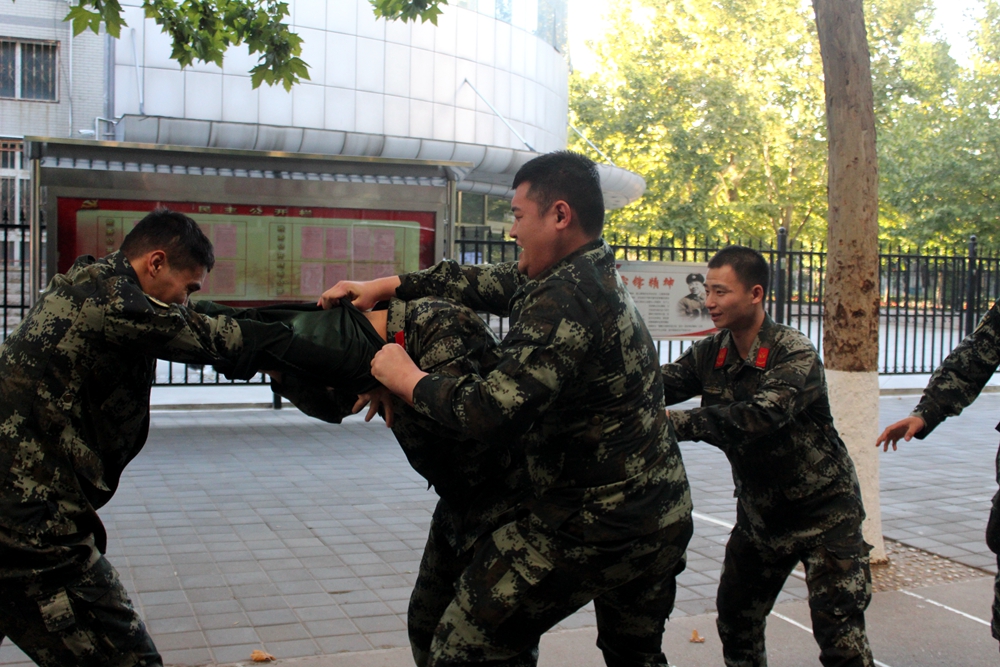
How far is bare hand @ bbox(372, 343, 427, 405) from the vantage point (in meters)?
2.49

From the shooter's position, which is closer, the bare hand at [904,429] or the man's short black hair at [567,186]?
the man's short black hair at [567,186]

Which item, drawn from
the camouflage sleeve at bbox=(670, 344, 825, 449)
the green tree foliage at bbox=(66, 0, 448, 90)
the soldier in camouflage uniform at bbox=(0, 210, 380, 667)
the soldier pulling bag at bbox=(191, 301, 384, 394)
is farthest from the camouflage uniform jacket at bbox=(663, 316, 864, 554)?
the green tree foliage at bbox=(66, 0, 448, 90)

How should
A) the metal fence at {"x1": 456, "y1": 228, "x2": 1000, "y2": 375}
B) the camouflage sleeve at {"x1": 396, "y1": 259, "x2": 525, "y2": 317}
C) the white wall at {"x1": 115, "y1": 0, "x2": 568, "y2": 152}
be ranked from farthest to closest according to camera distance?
the white wall at {"x1": 115, "y1": 0, "x2": 568, "y2": 152}, the metal fence at {"x1": 456, "y1": 228, "x2": 1000, "y2": 375}, the camouflage sleeve at {"x1": 396, "y1": 259, "x2": 525, "y2": 317}

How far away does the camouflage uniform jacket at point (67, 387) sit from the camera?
8.65ft

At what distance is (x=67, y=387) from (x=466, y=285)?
1.27m

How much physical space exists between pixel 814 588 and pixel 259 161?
23.8ft

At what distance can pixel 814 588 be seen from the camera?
3.46m

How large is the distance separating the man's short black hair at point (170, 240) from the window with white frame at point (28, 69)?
20.0 metres

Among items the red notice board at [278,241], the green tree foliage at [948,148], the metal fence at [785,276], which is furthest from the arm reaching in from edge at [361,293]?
the green tree foliage at [948,148]

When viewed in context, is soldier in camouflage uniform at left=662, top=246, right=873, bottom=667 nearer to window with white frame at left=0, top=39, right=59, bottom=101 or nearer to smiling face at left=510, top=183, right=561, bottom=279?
smiling face at left=510, top=183, right=561, bottom=279

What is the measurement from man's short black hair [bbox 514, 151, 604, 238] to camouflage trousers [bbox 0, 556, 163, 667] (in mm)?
1642

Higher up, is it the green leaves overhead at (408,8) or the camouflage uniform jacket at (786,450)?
the green leaves overhead at (408,8)

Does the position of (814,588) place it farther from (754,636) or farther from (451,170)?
(451,170)

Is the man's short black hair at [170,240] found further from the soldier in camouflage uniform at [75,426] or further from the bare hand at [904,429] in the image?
the bare hand at [904,429]
